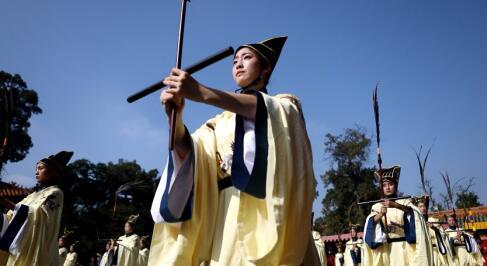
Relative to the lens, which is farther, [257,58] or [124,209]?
[124,209]

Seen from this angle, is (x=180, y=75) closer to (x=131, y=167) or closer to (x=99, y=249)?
(x=99, y=249)

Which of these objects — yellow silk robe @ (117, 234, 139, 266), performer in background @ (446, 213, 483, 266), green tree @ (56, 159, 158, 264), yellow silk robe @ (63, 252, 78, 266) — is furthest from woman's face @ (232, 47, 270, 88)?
green tree @ (56, 159, 158, 264)

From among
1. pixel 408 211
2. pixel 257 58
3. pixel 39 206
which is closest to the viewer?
pixel 257 58

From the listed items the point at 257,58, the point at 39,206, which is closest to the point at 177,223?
the point at 257,58

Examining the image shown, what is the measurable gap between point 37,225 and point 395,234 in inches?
243

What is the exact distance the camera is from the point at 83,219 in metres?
30.8

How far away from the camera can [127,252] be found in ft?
52.6

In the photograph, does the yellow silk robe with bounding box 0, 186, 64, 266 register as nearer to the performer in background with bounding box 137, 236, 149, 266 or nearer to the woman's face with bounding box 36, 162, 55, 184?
the woman's face with bounding box 36, 162, 55, 184

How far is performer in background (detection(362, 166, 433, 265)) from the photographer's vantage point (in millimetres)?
7133

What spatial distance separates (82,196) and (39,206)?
98.3ft

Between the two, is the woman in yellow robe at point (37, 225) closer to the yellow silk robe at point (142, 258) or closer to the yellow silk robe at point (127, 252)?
the yellow silk robe at point (127, 252)

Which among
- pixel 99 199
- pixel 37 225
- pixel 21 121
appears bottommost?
pixel 37 225

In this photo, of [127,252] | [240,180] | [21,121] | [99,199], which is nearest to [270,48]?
[240,180]

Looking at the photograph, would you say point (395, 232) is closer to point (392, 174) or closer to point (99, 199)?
point (392, 174)
